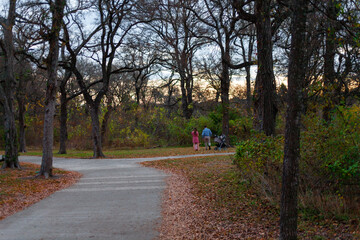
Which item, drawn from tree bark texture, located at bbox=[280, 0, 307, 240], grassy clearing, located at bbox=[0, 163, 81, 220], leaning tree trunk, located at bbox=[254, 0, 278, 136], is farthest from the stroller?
tree bark texture, located at bbox=[280, 0, 307, 240]

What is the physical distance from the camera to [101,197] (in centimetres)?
959

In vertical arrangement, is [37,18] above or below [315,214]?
above

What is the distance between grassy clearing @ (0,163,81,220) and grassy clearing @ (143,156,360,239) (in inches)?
176

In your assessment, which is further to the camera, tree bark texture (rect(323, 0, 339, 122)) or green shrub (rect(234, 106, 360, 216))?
green shrub (rect(234, 106, 360, 216))

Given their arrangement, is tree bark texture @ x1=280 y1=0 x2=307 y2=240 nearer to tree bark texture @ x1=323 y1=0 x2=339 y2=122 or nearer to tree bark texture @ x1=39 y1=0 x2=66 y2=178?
tree bark texture @ x1=323 y1=0 x2=339 y2=122

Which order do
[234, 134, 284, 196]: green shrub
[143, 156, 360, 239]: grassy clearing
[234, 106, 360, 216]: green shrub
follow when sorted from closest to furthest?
[143, 156, 360, 239]: grassy clearing, [234, 106, 360, 216]: green shrub, [234, 134, 284, 196]: green shrub

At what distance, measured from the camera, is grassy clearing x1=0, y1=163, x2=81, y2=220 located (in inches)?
347

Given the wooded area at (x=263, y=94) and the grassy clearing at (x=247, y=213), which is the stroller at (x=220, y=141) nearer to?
the wooded area at (x=263, y=94)

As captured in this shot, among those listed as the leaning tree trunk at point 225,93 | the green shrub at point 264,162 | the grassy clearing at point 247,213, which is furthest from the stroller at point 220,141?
the green shrub at point 264,162

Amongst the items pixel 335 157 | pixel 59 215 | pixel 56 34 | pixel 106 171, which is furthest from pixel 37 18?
pixel 335 157

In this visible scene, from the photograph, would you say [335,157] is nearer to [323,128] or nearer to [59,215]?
[323,128]

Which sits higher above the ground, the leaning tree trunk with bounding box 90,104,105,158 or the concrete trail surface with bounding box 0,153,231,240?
the leaning tree trunk with bounding box 90,104,105,158

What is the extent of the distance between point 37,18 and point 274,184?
35.8ft

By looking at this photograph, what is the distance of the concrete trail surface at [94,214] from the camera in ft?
20.5
